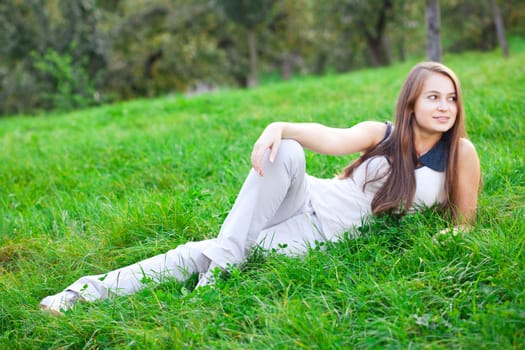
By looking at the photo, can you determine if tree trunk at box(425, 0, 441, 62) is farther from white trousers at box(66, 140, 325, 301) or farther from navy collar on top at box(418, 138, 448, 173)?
white trousers at box(66, 140, 325, 301)

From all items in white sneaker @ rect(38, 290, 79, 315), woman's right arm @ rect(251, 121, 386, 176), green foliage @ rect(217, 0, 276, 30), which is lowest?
white sneaker @ rect(38, 290, 79, 315)

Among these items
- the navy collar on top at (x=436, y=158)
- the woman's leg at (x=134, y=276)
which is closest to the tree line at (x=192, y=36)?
the woman's leg at (x=134, y=276)

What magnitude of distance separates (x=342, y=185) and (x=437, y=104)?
0.68 m

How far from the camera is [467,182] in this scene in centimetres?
279

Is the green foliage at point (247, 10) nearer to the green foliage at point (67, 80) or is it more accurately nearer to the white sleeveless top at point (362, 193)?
the green foliage at point (67, 80)

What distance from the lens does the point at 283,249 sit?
9.50 feet

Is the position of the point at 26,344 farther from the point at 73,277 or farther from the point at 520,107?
the point at 520,107

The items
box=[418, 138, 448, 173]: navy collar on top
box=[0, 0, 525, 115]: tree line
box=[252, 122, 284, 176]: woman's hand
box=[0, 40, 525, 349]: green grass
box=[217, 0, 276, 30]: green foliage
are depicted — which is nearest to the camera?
box=[0, 40, 525, 349]: green grass

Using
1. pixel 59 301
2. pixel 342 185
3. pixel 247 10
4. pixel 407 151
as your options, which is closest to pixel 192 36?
pixel 247 10

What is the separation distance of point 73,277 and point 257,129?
3110 mm

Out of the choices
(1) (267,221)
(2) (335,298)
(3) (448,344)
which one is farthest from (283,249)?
(3) (448,344)

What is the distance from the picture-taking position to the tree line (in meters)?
13.7

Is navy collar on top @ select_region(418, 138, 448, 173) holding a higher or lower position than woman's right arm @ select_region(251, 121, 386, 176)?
lower

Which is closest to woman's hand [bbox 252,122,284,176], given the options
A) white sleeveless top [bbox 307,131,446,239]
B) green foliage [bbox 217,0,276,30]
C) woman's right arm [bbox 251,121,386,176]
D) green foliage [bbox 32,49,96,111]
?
woman's right arm [bbox 251,121,386,176]
